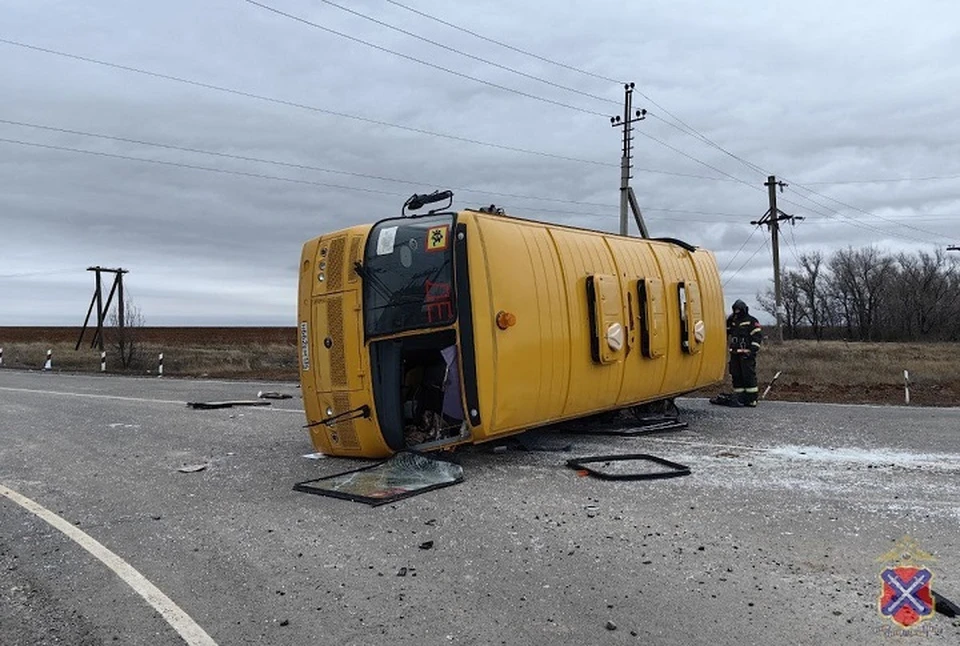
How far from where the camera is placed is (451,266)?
6.55 meters

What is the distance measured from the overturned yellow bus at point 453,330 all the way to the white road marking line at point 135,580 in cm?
261

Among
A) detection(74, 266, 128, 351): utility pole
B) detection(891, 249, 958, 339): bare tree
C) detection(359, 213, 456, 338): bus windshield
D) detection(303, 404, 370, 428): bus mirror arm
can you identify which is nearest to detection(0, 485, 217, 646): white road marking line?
detection(303, 404, 370, 428): bus mirror arm

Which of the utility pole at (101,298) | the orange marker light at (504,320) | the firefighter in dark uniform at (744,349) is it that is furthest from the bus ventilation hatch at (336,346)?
the utility pole at (101,298)

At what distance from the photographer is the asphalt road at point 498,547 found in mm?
3416

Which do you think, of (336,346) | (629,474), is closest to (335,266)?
(336,346)

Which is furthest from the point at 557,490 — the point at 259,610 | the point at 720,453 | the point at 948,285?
the point at 948,285

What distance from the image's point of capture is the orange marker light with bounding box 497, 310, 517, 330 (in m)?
6.49

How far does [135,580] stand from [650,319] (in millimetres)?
6186

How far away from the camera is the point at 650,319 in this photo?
8.52 m

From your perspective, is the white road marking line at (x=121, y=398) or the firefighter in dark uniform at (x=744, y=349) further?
the white road marking line at (x=121, y=398)

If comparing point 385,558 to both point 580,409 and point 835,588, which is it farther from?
point 580,409

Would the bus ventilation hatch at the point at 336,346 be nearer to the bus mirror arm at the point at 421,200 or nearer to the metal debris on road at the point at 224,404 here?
the bus mirror arm at the point at 421,200

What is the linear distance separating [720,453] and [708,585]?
382 cm

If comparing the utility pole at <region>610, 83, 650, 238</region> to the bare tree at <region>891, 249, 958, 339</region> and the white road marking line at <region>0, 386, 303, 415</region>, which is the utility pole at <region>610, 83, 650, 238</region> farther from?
the bare tree at <region>891, 249, 958, 339</region>
